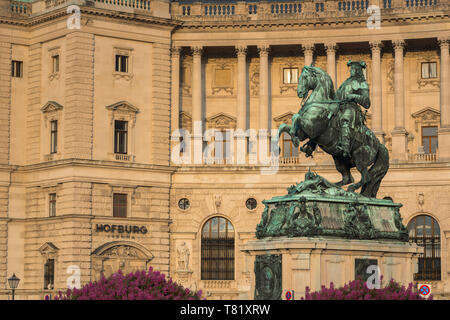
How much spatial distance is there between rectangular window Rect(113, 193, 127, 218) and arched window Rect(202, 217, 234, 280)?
6.50 meters

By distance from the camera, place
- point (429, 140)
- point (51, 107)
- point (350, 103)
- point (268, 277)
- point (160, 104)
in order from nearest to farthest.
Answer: point (268, 277) → point (350, 103) → point (51, 107) → point (160, 104) → point (429, 140)

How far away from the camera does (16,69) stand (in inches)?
3622

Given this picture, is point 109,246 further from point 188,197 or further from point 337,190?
point 337,190

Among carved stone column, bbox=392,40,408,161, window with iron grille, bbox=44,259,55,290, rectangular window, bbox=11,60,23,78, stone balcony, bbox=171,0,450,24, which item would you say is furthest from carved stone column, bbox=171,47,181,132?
carved stone column, bbox=392,40,408,161

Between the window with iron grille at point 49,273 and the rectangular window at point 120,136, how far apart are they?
9.72m

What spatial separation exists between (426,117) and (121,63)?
79.0 feet

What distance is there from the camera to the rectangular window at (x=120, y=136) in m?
90.1

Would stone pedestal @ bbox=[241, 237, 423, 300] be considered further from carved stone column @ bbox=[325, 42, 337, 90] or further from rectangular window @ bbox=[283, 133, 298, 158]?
rectangular window @ bbox=[283, 133, 298, 158]

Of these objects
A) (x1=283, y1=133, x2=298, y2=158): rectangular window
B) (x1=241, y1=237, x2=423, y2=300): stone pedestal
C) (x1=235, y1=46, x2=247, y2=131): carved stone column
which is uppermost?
(x1=235, y1=46, x2=247, y2=131): carved stone column

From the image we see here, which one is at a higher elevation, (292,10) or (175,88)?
(292,10)

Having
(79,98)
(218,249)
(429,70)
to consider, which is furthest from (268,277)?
A: (429,70)

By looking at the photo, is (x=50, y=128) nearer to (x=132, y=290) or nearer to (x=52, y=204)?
(x=52, y=204)

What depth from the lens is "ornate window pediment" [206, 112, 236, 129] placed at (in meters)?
95.1

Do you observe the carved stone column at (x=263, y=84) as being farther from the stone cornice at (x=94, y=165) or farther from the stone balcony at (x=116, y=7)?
the stone cornice at (x=94, y=165)
